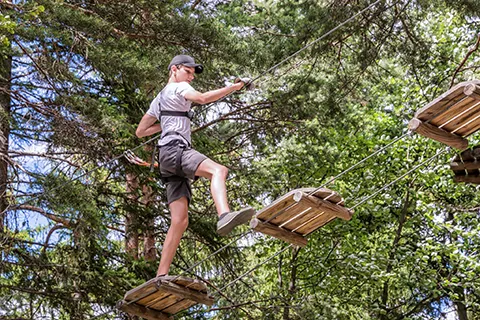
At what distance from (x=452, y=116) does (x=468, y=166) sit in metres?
2.05

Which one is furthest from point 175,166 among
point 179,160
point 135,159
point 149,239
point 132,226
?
point 149,239

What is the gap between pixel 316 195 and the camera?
249 inches

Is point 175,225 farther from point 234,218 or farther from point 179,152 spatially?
point 234,218

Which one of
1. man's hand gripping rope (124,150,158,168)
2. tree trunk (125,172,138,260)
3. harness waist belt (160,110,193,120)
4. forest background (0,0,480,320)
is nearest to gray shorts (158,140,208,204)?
harness waist belt (160,110,193,120)

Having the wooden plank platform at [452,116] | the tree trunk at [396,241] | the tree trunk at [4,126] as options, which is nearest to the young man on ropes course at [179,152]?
the wooden plank platform at [452,116]

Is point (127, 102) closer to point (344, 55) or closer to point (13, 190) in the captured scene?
point (13, 190)

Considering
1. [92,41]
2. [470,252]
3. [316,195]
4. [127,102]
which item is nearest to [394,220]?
[470,252]

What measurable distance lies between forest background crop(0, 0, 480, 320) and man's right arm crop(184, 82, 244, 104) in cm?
208

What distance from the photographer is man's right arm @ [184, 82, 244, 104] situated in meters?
6.04

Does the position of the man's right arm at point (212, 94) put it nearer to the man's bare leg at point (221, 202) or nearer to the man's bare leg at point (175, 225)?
the man's bare leg at point (221, 202)

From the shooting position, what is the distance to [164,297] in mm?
7234

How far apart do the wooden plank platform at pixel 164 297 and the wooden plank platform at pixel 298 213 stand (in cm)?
81

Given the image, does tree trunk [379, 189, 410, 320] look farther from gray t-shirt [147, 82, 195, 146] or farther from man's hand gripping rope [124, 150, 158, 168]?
gray t-shirt [147, 82, 195, 146]

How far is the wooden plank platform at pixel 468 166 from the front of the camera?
328 inches
